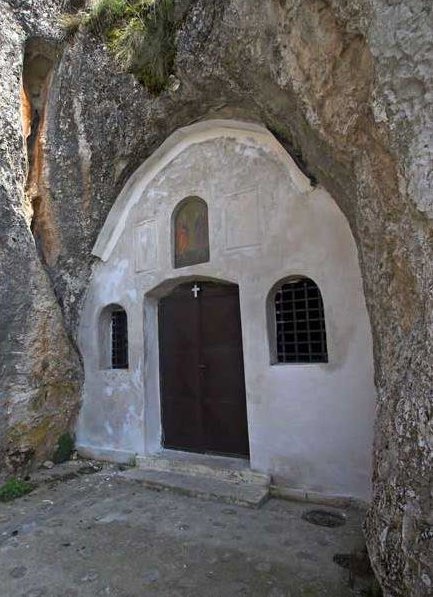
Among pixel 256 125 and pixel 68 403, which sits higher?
pixel 256 125

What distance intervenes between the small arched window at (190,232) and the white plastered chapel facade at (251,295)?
134 millimetres

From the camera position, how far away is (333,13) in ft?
9.15

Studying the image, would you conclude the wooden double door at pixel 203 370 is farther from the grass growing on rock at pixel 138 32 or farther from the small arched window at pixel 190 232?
the grass growing on rock at pixel 138 32

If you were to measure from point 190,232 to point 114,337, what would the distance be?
2.43m

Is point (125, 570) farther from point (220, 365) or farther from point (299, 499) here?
point (220, 365)

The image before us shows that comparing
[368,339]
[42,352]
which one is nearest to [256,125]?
[368,339]

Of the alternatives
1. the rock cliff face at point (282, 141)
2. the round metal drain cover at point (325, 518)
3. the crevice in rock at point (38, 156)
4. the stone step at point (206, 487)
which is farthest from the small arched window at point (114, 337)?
the round metal drain cover at point (325, 518)

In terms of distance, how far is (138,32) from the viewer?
5.87 meters

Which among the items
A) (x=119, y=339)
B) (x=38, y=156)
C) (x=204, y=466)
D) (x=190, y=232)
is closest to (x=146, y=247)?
(x=190, y=232)

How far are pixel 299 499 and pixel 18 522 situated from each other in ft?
10.1

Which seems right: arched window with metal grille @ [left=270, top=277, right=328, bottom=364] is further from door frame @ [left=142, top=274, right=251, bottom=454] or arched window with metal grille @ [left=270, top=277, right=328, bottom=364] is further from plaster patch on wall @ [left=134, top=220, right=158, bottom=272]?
plaster patch on wall @ [left=134, top=220, right=158, bottom=272]

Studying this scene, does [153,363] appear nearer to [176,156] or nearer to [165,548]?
[165,548]

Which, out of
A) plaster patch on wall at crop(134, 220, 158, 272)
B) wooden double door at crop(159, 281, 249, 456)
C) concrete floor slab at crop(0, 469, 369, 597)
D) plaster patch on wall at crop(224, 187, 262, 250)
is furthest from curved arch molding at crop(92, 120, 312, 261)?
concrete floor slab at crop(0, 469, 369, 597)

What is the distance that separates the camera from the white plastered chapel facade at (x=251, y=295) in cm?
452
